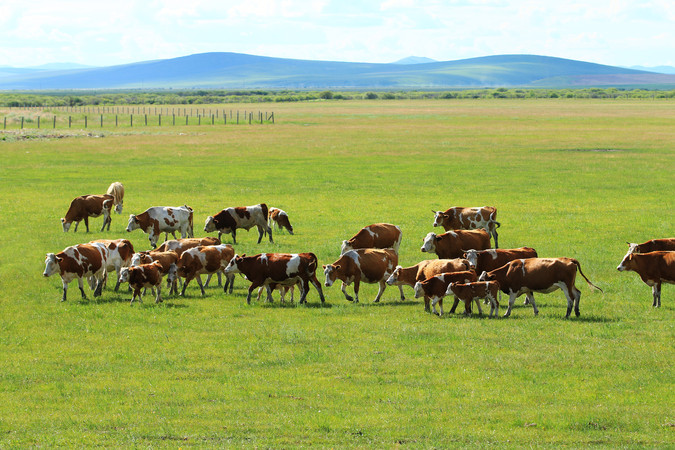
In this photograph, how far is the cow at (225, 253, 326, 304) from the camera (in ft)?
63.7

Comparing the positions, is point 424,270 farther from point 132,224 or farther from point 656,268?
point 132,224

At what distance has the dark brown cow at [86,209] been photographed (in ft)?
99.5

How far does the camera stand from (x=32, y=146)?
229 ft

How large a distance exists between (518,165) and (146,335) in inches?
1648

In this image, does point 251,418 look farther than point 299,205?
No

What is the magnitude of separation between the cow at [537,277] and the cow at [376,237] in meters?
5.59

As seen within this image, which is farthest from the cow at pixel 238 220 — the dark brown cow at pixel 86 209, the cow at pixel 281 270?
the cow at pixel 281 270

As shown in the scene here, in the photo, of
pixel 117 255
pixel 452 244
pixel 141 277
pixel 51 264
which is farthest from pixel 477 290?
pixel 51 264

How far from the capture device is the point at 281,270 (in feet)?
63.8

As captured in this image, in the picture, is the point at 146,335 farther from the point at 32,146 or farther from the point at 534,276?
the point at 32,146

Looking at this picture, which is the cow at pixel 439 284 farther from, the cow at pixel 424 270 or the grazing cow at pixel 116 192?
the grazing cow at pixel 116 192

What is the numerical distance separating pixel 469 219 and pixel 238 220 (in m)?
8.03

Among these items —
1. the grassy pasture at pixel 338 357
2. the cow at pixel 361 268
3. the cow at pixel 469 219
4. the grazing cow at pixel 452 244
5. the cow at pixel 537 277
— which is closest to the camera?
the grassy pasture at pixel 338 357

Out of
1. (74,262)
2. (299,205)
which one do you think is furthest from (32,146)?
(74,262)
